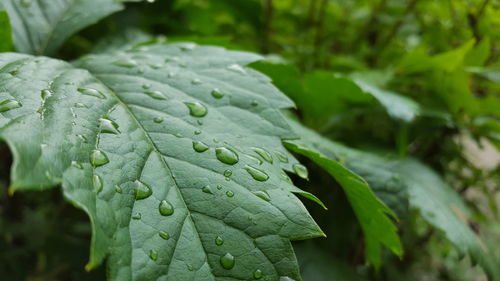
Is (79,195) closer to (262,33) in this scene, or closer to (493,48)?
(262,33)

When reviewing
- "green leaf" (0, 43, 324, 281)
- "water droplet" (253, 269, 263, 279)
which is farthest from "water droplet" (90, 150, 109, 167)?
"water droplet" (253, 269, 263, 279)

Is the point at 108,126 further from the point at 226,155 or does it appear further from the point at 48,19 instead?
the point at 48,19

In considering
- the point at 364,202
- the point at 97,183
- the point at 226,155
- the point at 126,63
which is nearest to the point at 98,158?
the point at 97,183

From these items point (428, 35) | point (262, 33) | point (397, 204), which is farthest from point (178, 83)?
point (428, 35)

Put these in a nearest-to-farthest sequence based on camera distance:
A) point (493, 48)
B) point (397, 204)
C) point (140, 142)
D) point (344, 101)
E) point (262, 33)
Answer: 1. point (140, 142)
2. point (397, 204)
3. point (344, 101)
4. point (493, 48)
5. point (262, 33)

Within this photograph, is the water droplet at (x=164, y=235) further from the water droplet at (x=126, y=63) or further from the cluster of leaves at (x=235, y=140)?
the water droplet at (x=126, y=63)

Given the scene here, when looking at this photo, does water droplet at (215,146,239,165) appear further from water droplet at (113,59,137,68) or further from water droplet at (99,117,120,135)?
water droplet at (113,59,137,68)

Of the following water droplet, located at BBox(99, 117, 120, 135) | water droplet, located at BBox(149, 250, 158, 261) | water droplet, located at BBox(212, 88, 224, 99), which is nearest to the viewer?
water droplet, located at BBox(149, 250, 158, 261)
